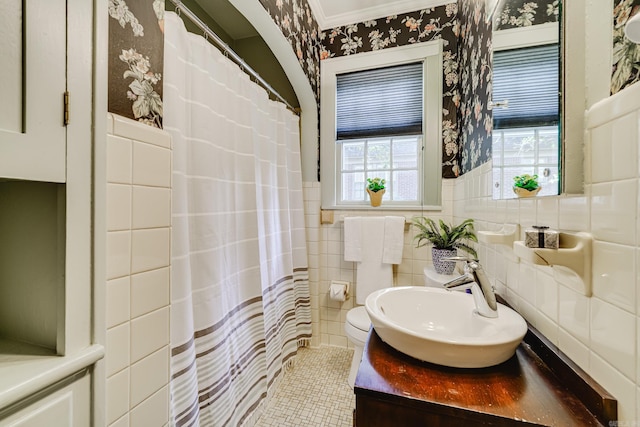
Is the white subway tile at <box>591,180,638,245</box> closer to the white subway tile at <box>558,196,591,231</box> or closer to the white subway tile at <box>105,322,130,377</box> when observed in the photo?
the white subway tile at <box>558,196,591,231</box>

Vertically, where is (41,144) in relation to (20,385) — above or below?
above

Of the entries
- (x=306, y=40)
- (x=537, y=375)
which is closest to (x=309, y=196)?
(x=306, y=40)

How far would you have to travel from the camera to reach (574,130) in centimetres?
61

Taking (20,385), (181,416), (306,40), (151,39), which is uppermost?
(306,40)

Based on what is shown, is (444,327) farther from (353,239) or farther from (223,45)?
(223,45)

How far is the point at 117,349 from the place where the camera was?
0.68 metres

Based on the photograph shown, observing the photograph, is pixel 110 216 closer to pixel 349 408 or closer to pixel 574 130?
pixel 574 130

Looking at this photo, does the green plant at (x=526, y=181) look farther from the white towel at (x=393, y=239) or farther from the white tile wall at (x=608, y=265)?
the white towel at (x=393, y=239)

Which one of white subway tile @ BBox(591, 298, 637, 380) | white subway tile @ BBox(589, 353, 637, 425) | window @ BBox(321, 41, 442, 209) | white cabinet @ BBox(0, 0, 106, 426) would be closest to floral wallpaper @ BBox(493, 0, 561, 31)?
white subway tile @ BBox(591, 298, 637, 380)

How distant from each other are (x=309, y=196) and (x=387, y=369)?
1681mm

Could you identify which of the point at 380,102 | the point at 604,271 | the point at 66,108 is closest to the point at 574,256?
the point at 604,271

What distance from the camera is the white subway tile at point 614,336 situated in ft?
1.48

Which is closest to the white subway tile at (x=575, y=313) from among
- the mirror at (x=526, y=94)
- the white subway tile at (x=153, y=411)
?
the mirror at (x=526, y=94)

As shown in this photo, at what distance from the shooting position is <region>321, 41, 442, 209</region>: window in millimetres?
2010
